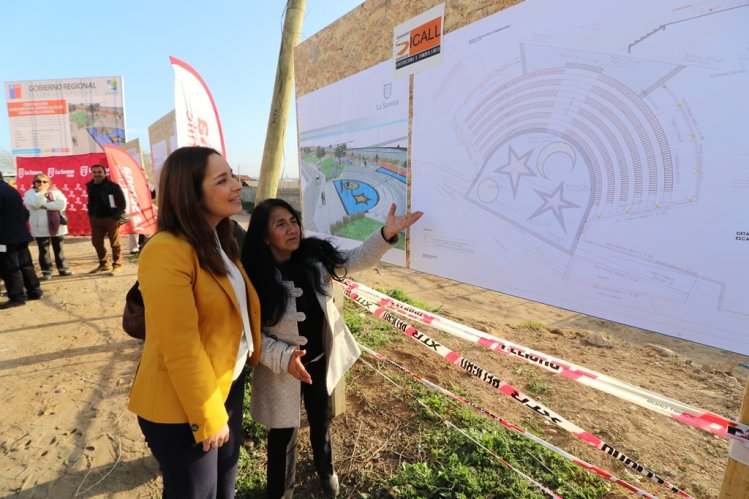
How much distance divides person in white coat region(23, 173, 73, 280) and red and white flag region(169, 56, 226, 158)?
5305 mm

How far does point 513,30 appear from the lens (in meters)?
1.58

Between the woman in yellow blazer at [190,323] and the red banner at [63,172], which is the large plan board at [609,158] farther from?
the red banner at [63,172]

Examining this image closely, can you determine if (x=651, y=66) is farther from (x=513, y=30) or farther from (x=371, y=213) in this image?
(x=371, y=213)

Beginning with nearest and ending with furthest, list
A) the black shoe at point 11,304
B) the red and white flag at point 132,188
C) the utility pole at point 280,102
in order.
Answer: the utility pole at point 280,102 → the black shoe at point 11,304 → the red and white flag at point 132,188

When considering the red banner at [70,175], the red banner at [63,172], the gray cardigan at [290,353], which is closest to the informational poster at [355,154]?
the gray cardigan at [290,353]

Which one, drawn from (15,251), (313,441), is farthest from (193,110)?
(15,251)

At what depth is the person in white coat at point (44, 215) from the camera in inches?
252

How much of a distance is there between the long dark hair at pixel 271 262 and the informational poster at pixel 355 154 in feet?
1.68

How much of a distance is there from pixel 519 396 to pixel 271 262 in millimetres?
1469

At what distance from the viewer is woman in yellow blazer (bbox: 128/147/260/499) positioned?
1.32 metres

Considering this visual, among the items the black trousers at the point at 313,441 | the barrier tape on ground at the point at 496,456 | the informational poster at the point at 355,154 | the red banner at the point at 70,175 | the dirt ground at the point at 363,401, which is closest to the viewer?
the black trousers at the point at 313,441

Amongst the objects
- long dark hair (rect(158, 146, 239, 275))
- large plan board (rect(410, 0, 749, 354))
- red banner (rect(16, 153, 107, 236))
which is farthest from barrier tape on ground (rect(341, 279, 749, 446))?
red banner (rect(16, 153, 107, 236))

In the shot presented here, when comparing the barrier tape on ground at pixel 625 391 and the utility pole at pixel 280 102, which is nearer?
the barrier tape on ground at pixel 625 391

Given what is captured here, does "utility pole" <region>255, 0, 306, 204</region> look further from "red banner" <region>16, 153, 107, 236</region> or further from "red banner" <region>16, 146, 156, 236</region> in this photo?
"red banner" <region>16, 153, 107, 236</region>
